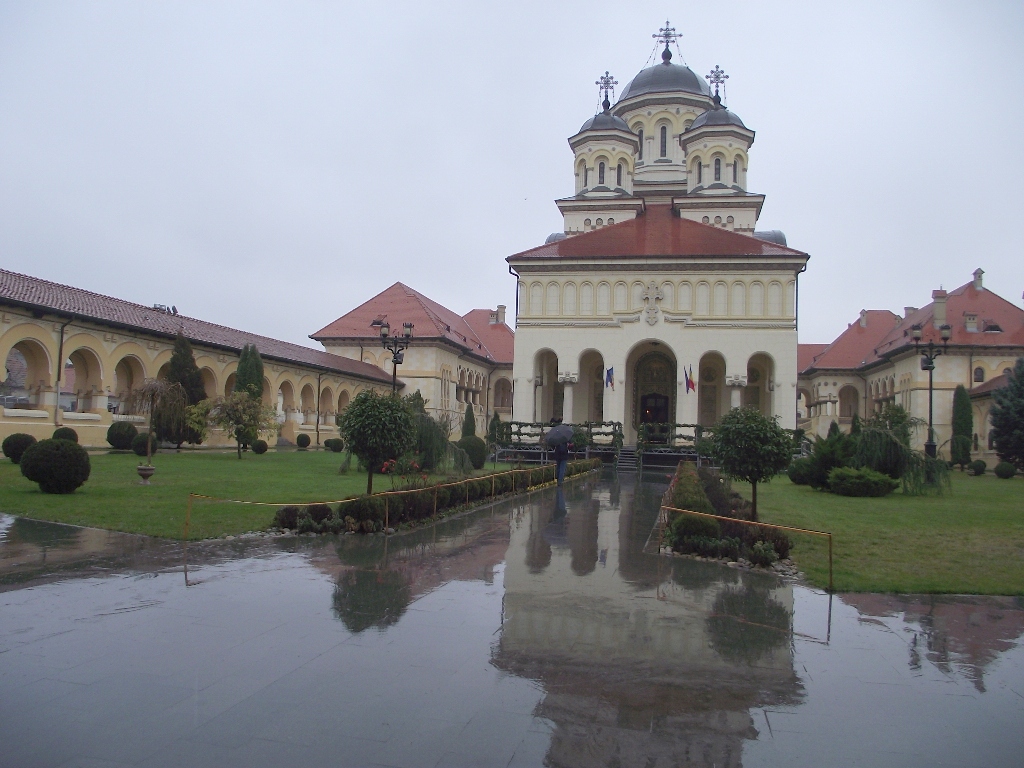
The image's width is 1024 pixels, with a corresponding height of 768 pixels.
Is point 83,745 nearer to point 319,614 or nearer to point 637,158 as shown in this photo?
point 319,614

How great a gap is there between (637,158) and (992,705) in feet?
160

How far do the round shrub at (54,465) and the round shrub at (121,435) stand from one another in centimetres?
1059

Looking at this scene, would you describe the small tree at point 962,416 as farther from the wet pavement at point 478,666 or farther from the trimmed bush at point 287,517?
the trimmed bush at point 287,517

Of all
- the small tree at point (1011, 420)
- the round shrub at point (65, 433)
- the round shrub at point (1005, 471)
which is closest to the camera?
the round shrub at point (65, 433)

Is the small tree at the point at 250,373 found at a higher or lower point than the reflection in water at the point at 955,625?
higher

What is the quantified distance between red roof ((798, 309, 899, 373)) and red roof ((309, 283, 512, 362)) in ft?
81.3

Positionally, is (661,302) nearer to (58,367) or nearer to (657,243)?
(657,243)

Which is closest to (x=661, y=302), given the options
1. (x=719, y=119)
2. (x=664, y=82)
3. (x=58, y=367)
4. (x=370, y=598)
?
(x=719, y=119)

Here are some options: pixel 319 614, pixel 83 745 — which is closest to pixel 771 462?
pixel 319 614

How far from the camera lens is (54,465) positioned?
13.1 meters

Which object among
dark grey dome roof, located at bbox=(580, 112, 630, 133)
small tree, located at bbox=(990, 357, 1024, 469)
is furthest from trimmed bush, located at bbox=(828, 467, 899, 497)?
dark grey dome roof, located at bbox=(580, 112, 630, 133)

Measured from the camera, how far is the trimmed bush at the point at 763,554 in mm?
9359

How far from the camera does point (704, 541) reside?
9930 mm

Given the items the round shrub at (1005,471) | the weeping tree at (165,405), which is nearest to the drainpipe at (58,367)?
the weeping tree at (165,405)
